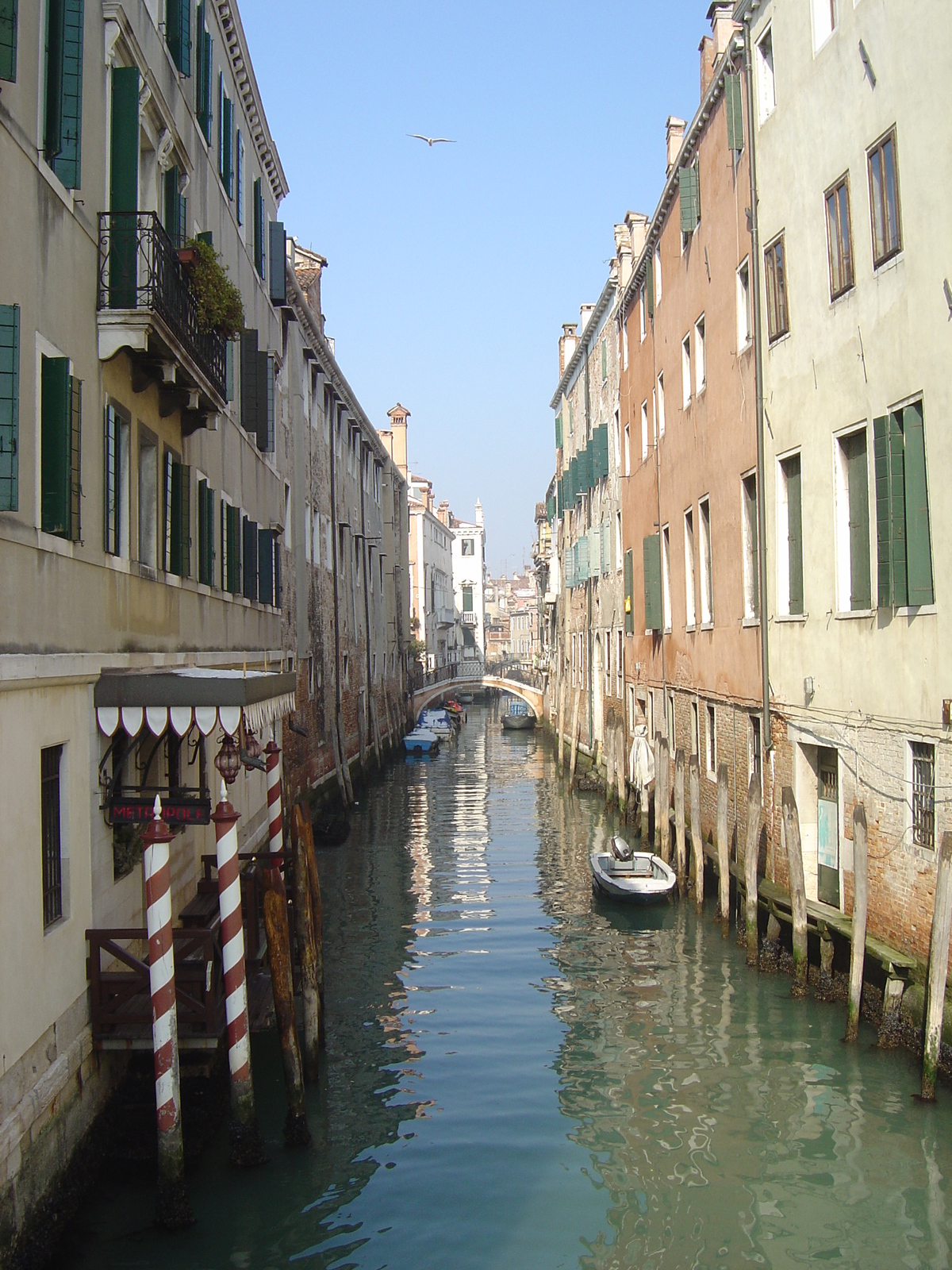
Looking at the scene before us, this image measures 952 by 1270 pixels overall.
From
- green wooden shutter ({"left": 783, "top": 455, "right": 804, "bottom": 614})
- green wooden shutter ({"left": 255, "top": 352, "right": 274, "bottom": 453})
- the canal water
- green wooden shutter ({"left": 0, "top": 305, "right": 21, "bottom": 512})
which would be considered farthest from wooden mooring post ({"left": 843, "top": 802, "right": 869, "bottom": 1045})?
green wooden shutter ({"left": 255, "top": 352, "right": 274, "bottom": 453})

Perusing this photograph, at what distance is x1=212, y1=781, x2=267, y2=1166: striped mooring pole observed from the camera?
691cm

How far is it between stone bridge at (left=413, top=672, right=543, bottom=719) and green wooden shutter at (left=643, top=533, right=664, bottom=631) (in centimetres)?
2374

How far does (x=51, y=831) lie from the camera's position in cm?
664

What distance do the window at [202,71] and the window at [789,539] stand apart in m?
6.50

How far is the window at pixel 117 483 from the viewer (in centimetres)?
795

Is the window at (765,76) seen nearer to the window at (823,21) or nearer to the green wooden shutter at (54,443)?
the window at (823,21)

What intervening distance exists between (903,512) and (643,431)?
1300 centimetres

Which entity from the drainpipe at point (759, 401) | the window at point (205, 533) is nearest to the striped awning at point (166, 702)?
the window at point (205, 533)

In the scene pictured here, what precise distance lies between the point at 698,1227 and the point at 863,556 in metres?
5.35

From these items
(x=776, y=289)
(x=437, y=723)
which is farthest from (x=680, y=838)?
(x=437, y=723)

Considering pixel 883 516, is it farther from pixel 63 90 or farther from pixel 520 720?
pixel 520 720

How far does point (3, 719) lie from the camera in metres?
5.76

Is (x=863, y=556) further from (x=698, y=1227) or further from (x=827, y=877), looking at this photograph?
(x=698, y=1227)

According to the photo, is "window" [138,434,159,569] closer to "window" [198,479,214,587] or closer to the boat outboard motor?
"window" [198,479,214,587]
